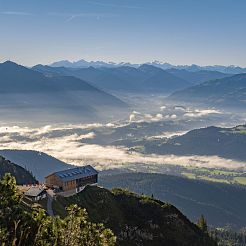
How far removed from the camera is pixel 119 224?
133 m

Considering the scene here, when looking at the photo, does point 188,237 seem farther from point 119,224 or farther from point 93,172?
point 93,172

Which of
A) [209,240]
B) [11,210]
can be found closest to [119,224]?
[209,240]

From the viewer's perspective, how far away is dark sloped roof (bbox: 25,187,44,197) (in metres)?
120

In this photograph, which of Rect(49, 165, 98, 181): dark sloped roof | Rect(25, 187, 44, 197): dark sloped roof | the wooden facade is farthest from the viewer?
Rect(49, 165, 98, 181): dark sloped roof

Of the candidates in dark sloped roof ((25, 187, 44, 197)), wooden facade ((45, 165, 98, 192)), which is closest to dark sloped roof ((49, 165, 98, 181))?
wooden facade ((45, 165, 98, 192))

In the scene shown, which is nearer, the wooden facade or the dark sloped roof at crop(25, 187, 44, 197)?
the dark sloped roof at crop(25, 187, 44, 197)

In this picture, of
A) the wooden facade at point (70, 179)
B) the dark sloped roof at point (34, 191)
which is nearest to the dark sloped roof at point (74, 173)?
the wooden facade at point (70, 179)

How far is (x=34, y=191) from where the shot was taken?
4815 inches

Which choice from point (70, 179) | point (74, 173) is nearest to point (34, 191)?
point (70, 179)

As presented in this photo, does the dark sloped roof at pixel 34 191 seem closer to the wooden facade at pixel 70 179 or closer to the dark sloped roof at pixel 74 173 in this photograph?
the wooden facade at pixel 70 179

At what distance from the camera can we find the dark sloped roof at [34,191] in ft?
393

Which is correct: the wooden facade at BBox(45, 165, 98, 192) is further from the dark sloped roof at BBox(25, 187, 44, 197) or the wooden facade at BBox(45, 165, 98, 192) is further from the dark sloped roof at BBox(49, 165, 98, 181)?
the dark sloped roof at BBox(25, 187, 44, 197)

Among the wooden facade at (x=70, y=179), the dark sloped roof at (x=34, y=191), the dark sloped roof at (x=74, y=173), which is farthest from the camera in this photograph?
the dark sloped roof at (x=74, y=173)

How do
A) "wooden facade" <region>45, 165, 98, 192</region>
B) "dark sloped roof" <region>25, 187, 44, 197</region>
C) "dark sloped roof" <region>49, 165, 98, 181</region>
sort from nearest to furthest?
"dark sloped roof" <region>25, 187, 44, 197</region> → "wooden facade" <region>45, 165, 98, 192</region> → "dark sloped roof" <region>49, 165, 98, 181</region>
